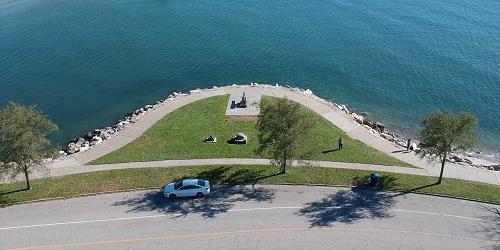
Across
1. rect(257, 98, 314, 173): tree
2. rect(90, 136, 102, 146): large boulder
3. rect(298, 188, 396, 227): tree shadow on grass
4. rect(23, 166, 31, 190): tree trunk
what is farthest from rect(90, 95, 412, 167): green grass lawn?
rect(23, 166, 31, 190): tree trunk

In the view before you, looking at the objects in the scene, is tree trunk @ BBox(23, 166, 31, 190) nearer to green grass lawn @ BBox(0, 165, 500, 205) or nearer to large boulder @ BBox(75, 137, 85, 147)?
green grass lawn @ BBox(0, 165, 500, 205)

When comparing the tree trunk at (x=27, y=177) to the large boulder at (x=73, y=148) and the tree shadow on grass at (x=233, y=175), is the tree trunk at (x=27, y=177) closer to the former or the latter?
the large boulder at (x=73, y=148)

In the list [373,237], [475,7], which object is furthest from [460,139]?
[475,7]

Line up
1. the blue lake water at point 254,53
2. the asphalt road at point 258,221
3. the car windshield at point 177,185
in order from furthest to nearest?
the blue lake water at point 254,53 < the car windshield at point 177,185 < the asphalt road at point 258,221

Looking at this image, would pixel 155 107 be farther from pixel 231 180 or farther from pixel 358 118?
pixel 358 118

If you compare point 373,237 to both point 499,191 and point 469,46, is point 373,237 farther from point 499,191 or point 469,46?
point 469,46

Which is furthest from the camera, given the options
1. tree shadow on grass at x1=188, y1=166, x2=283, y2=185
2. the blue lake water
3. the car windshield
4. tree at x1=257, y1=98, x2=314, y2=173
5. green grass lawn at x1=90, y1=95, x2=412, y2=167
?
the blue lake water

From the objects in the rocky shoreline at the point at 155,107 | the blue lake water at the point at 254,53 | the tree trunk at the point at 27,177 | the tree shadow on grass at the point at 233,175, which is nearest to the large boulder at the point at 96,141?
the rocky shoreline at the point at 155,107

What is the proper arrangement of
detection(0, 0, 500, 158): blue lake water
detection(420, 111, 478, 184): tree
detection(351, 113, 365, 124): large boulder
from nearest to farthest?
detection(420, 111, 478, 184): tree, detection(351, 113, 365, 124): large boulder, detection(0, 0, 500, 158): blue lake water
